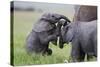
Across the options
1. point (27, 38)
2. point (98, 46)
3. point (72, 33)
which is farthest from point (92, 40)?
point (27, 38)

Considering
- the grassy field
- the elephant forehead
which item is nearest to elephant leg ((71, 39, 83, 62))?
the grassy field

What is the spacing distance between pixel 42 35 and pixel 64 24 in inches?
13.4

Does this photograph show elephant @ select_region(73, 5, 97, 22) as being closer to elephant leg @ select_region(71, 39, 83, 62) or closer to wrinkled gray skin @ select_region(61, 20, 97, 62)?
wrinkled gray skin @ select_region(61, 20, 97, 62)

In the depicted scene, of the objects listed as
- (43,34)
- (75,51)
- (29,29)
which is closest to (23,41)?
(29,29)

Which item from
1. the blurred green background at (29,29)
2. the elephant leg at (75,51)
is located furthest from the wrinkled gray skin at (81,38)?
the blurred green background at (29,29)

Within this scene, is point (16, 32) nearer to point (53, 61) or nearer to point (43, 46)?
point (43, 46)

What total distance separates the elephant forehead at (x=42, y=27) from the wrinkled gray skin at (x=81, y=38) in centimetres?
19

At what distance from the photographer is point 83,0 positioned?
2752 millimetres

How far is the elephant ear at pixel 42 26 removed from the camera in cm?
249

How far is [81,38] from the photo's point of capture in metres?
2.70

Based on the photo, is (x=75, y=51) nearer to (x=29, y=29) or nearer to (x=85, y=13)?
(x=85, y=13)

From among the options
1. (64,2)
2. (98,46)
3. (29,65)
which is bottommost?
(29,65)

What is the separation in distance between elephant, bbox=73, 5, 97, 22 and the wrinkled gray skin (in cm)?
6

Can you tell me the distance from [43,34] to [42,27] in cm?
9
